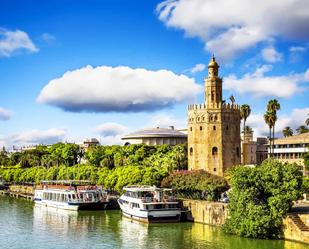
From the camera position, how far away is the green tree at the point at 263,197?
41.5 meters

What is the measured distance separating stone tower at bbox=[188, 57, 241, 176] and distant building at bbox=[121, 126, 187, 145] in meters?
63.8

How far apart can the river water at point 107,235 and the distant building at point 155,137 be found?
75325 millimetres

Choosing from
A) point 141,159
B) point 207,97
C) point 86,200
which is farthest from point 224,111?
point 141,159

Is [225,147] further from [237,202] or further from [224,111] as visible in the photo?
[237,202]

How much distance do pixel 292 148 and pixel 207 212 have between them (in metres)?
43.7

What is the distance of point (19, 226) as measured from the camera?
53062 mm

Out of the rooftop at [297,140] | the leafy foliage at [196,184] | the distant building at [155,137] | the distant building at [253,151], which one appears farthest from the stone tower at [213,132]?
the distant building at [155,137]

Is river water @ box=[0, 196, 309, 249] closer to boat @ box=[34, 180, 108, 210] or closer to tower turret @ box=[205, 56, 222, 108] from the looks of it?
boat @ box=[34, 180, 108, 210]

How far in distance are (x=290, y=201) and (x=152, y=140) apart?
96.4 meters

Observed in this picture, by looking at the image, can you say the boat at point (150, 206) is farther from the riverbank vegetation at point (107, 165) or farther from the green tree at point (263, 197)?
the green tree at point (263, 197)

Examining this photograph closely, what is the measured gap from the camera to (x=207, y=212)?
2024 inches

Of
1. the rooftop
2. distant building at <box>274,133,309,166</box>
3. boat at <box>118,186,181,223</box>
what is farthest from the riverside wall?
the rooftop

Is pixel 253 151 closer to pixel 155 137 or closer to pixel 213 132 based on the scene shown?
pixel 155 137

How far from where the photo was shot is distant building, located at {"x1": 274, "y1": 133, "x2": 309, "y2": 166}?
88562 mm
